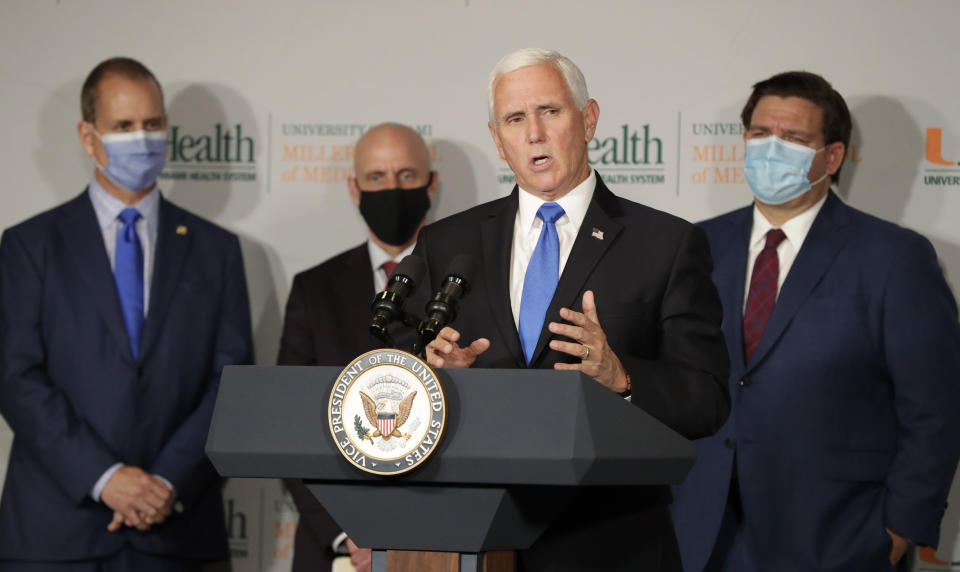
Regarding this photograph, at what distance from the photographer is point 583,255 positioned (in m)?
2.24

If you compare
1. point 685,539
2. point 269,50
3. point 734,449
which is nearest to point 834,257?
point 734,449

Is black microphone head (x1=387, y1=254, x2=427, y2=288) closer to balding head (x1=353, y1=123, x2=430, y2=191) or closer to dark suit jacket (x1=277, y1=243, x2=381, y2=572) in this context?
dark suit jacket (x1=277, y1=243, x2=381, y2=572)

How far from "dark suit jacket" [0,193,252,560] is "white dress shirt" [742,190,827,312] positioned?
1740 mm

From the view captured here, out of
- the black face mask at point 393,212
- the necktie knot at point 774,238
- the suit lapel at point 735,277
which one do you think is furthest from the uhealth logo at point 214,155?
the necktie knot at point 774,238

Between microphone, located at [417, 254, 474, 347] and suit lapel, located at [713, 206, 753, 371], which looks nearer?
microphone, located at [417, 254, 474, 347]

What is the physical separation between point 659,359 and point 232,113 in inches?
110

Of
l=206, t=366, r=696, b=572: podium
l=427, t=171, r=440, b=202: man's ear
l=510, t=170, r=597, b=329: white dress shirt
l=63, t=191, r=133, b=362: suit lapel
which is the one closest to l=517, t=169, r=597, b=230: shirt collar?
l=510, t=170, r=597, b=329: white dress shirt

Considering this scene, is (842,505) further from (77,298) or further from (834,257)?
(77,298)

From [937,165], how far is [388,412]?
3092 millimetres

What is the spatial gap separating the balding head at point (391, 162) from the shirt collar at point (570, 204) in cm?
173

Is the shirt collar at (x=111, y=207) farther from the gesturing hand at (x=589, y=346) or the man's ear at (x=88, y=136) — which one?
the gesturing hand at (x=589, y=346)

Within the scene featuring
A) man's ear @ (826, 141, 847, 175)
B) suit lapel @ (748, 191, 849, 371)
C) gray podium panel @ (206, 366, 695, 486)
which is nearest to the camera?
gray podium panel @ (206, 366, 695, 486)

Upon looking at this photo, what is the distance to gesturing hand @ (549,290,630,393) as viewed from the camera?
1803 millimetres

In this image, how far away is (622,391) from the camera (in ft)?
6.50
